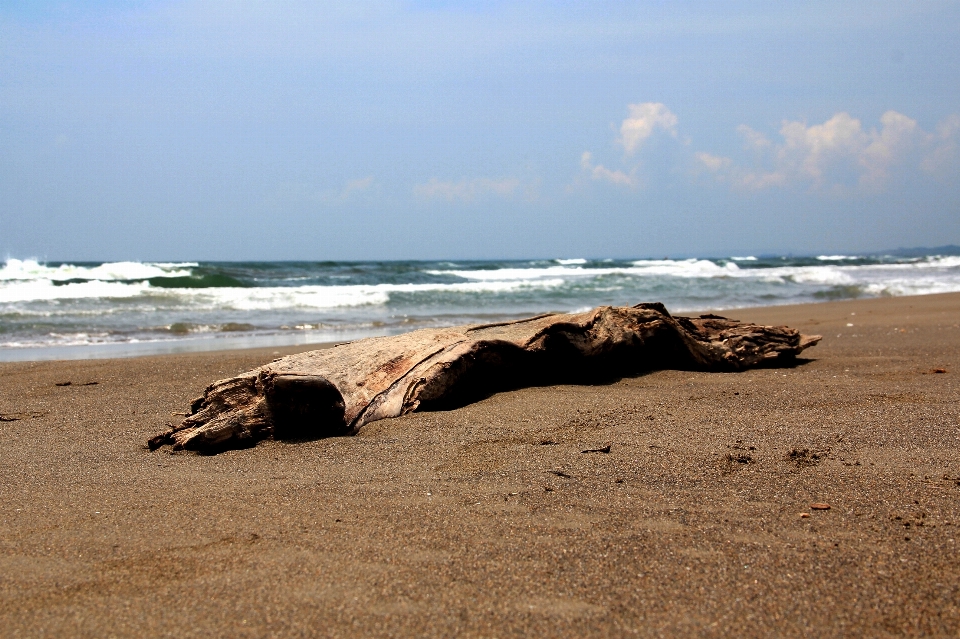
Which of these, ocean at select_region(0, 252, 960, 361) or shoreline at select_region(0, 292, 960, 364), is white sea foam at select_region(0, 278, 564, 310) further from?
shoreline at select_region(0, 292, 960, 364)

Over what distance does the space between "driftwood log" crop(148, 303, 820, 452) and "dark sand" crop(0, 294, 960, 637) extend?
0.19 metres

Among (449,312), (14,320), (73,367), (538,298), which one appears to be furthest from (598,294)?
(73,367)

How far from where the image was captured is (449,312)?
1529 centimetres

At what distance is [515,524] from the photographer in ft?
8.48

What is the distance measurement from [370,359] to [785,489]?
102 inches

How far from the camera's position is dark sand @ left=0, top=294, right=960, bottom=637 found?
200cm

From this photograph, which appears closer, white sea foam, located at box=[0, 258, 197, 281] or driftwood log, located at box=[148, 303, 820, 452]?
driftwood log, located at box=[148, 303, 820, 452]

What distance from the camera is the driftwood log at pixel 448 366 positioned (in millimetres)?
3967

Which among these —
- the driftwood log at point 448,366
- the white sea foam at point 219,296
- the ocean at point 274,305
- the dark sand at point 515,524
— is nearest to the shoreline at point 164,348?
the ocean at point 274,305

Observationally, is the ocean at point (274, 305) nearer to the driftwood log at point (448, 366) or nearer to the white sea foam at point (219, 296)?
the white sea foam at point (219, 296)

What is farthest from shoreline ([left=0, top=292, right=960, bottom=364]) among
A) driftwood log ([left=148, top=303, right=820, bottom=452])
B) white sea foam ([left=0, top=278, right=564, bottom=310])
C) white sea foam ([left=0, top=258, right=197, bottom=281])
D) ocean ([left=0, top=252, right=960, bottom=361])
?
white sea foam ([left=0, top=258, right=197, bottom=281])

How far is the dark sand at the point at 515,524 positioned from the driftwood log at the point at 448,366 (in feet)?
0.61

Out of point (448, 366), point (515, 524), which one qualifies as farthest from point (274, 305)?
point (515, 524)

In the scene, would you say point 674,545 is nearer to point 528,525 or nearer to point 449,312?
point 528,525
